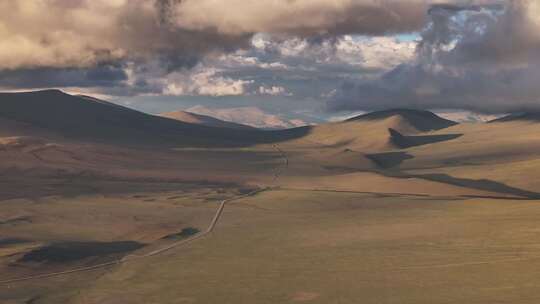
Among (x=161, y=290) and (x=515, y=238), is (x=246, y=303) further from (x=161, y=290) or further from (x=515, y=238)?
(x=515, y=238)

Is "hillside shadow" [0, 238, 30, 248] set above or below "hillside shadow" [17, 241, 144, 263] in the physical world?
above

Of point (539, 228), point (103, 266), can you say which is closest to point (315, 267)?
point (103, 266)

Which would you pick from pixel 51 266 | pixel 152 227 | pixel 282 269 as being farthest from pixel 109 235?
pixel 282 269

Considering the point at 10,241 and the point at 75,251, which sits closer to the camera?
the point at 75,251

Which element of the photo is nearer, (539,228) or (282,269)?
(282,269)

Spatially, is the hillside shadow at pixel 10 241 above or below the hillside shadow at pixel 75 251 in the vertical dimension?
above

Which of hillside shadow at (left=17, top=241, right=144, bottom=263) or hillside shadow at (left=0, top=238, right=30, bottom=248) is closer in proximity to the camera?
hillside shadow at (left=17, top=241, right=144, bottom=263)

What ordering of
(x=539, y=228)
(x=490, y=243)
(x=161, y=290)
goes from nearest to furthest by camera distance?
(x=161, y=290)
(x=490, y=243)
(x=539, y=228)

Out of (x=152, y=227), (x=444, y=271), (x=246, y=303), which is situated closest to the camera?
(x=246, y=303)

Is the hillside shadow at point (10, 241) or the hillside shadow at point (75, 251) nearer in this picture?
the hillside shadow at point (75, 251)

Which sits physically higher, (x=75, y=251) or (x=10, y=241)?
(x=10, y=241)
